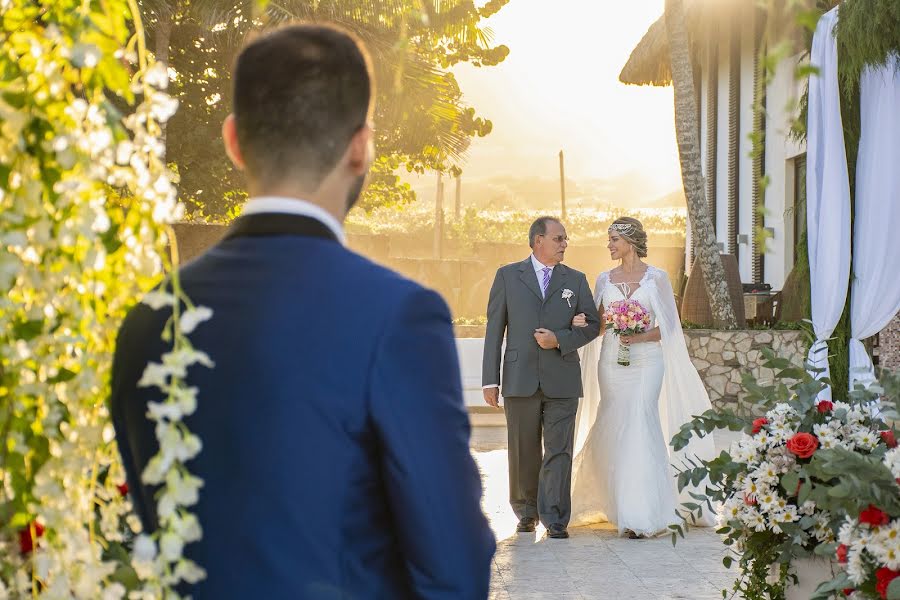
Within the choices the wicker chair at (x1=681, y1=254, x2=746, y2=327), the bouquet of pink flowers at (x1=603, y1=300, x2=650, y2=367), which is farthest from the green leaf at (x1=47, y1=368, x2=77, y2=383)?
the wicker chair at (x1=681, y1=254, x2=746, y2=327)

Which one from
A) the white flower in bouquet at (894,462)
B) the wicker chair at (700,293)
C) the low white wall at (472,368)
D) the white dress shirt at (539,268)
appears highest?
the white dress shirt at (539,268)

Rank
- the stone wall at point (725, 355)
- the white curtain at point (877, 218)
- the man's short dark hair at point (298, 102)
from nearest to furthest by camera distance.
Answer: the man's short dark hair at point (298, 102)
the white curtain at point (877, 218)
the stone wall at point (725, 355)

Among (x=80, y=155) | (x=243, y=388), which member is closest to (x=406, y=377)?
(x=243, y=388)

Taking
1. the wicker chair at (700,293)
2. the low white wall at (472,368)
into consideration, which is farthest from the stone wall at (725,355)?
the low white wall at (472,368)

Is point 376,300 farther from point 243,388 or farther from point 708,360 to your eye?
point 708,360

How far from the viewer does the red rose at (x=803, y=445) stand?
4.41m

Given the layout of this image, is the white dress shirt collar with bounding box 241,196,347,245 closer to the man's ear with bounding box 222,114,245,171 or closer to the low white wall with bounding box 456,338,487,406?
the man's ear with bounding box 222,114,245,171

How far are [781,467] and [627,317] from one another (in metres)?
3.89

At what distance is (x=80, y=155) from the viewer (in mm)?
1419

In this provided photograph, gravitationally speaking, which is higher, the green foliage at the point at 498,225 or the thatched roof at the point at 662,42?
the thatched roof at the point at 662,42

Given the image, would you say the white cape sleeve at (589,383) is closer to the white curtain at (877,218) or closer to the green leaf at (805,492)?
the white curtain at (877,218)

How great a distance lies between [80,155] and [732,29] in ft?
71.6

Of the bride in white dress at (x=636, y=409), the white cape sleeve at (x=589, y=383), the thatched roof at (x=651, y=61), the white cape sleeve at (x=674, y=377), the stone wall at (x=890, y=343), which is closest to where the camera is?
the bride in white dress at (x=636, y=409)

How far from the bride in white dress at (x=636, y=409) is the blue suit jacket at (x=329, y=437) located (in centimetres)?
671
